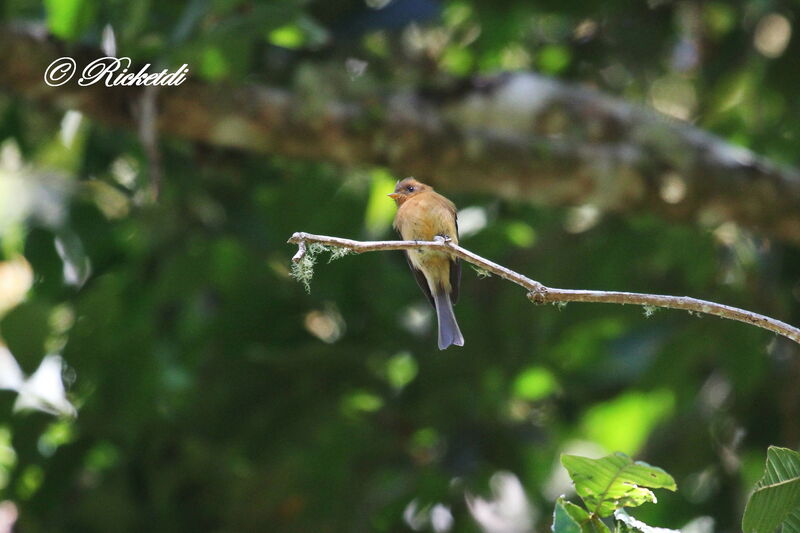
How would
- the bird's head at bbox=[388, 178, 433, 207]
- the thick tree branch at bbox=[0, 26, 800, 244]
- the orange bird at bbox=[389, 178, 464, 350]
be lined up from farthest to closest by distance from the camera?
1. the thick tree branch at bbox=[0, 26, 800, 244]
2. the bird's head at bbox=[388, 178, 433, 207]
3. the orange bird at bbox=[389, 178, 464, 350]

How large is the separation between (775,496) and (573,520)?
0.39 meters

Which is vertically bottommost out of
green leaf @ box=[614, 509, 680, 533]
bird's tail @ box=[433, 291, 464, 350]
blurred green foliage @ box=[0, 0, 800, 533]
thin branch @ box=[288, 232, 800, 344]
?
blurred green foliage @ box=[0, 0, 800, 533]

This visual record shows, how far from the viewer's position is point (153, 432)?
17.8 ft

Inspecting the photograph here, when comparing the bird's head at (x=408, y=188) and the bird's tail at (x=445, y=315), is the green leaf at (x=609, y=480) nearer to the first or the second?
the bird's tail at (x=445, y=315)

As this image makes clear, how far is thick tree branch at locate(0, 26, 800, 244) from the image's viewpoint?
187 inches

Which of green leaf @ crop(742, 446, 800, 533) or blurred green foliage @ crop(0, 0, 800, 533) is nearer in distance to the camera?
green leaf @ crop(742, 446, 800, 533)

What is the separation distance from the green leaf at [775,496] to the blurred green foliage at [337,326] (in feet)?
9.35

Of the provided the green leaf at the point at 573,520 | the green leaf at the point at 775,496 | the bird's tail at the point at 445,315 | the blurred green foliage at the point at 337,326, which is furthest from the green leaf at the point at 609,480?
the blurred green foliage at the point at 337,326

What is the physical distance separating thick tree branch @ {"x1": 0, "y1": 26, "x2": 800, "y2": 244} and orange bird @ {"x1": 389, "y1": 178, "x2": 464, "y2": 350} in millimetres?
1352

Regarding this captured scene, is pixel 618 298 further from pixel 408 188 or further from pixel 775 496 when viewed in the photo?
pixel 408 188

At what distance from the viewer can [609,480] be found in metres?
2.06

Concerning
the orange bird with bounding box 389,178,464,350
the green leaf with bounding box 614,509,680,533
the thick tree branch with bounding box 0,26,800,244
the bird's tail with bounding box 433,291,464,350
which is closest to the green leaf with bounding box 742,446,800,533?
the green leaf with bounding box 614,509,680,533

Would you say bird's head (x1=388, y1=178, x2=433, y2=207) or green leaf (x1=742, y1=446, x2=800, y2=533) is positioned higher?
green leaf (x1=742, y1=446, x2=800, y2=533)

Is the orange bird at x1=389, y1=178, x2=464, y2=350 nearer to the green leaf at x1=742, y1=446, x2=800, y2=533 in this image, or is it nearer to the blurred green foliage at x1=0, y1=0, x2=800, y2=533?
the green leaf at x1=742, y1=446, x2=800, y2=533
